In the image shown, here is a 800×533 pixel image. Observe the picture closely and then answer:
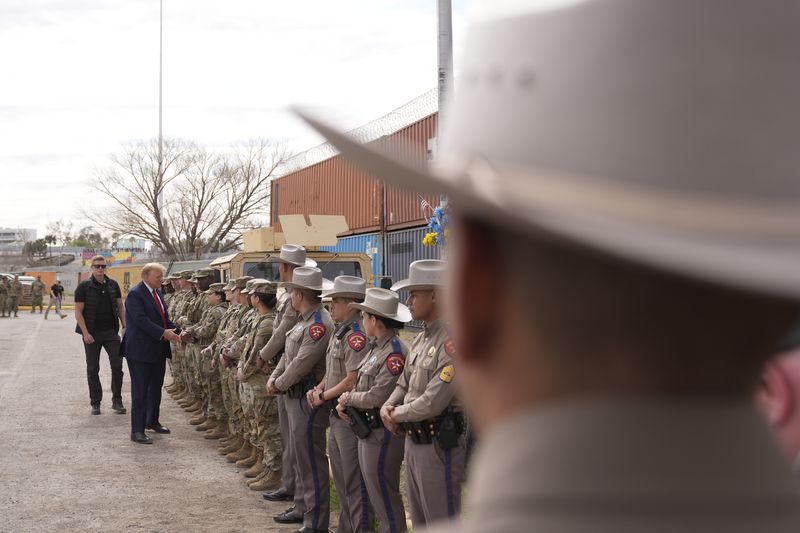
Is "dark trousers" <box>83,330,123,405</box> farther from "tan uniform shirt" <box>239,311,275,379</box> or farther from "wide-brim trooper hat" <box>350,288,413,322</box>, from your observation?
"wide-brim trooper hat" <box>350,288,413,322</box>

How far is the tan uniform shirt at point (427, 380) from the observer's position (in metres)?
4.36

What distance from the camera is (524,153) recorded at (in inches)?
31.7

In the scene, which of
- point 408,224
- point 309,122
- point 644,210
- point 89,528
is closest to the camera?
point 644,210

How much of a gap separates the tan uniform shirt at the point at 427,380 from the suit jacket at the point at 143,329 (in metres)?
5.28

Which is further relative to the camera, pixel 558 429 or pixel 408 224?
pixel 408 224

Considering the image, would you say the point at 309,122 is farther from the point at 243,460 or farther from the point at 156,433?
the point at 156,433

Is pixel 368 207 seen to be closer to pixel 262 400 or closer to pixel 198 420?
pixel 198 420

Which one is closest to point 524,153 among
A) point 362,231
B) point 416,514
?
point 416,514

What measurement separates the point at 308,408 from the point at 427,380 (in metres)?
2.11

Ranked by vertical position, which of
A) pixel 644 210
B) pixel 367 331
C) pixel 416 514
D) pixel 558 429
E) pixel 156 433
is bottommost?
pixel 156 433

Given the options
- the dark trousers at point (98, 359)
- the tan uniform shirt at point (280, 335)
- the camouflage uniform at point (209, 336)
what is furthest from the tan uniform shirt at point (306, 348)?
the dark trousers at point (98, 359)

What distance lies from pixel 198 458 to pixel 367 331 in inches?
155

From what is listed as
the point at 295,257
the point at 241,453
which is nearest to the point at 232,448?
the point at 241,453

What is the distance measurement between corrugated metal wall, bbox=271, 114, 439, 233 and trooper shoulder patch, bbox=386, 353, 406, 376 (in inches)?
430
